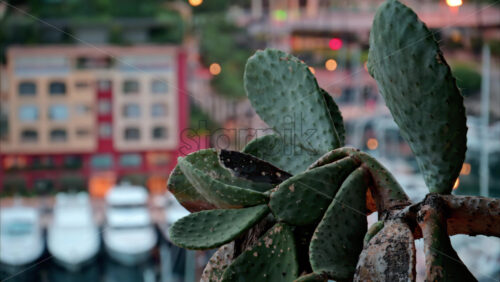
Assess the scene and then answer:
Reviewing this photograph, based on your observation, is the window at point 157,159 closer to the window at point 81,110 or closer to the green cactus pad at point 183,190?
the window at point 81,110

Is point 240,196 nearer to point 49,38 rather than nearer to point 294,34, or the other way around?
point 294,34

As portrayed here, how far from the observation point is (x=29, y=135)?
36.0 feet

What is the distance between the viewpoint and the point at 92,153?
10992 millimetres

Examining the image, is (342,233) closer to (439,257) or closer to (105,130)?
(439,257)

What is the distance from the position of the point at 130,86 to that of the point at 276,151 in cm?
989

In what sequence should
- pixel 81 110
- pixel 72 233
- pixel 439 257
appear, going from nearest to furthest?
pixel 439 257, pixel 72 233, pixel 81 110

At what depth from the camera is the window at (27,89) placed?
1058 centimetres

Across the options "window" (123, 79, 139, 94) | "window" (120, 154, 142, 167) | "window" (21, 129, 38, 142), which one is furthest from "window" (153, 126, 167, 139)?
"window" (21, 129, 38, 142)

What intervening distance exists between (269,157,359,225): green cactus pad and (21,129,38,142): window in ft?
36.0

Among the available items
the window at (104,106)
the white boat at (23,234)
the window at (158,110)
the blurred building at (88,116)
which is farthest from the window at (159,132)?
the white boat at (23,234)

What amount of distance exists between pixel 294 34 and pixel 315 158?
10100mm

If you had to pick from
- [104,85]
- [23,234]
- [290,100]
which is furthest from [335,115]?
[104,85]

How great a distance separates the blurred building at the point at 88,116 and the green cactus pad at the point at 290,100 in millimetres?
9393

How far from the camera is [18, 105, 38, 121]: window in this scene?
10.7 metres
